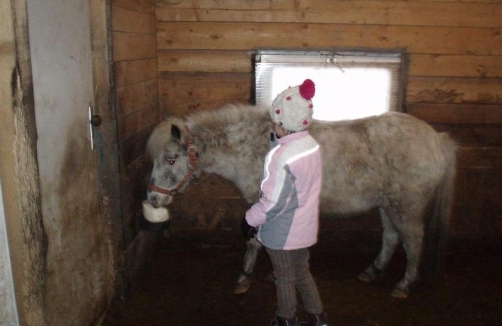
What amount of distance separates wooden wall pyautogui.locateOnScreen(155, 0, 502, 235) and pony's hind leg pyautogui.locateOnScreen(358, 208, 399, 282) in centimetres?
95

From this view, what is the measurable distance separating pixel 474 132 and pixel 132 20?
3421mm

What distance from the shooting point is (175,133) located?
3.83 metres

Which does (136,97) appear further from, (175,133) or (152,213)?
(152,213)

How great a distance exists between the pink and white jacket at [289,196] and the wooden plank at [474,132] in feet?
8.41

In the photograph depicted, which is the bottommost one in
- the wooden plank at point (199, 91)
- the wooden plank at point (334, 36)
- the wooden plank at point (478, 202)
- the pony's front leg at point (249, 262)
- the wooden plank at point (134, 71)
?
the pony's front leg at point (249, 262)

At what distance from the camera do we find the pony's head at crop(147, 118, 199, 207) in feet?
12.7

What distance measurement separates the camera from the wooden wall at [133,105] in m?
3.53

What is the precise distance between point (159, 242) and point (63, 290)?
2.11m

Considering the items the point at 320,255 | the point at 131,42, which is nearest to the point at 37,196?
the point at 131,42

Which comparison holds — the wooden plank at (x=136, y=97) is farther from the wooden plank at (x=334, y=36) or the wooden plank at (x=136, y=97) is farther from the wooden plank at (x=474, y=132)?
the wooden plank at (x=474, y=132)

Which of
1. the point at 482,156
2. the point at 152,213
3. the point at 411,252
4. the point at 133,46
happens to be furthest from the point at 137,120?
the point at 482,156

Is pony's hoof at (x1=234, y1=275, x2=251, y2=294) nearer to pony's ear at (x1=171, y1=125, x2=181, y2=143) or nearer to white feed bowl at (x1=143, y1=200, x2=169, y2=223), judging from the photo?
white feed bowl at (x1=143, y1=200, x2=169, y2=223)

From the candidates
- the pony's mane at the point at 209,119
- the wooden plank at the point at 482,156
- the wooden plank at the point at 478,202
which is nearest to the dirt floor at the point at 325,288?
the wooden plank at the point at 478,202

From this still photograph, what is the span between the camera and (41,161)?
99.8 inches
